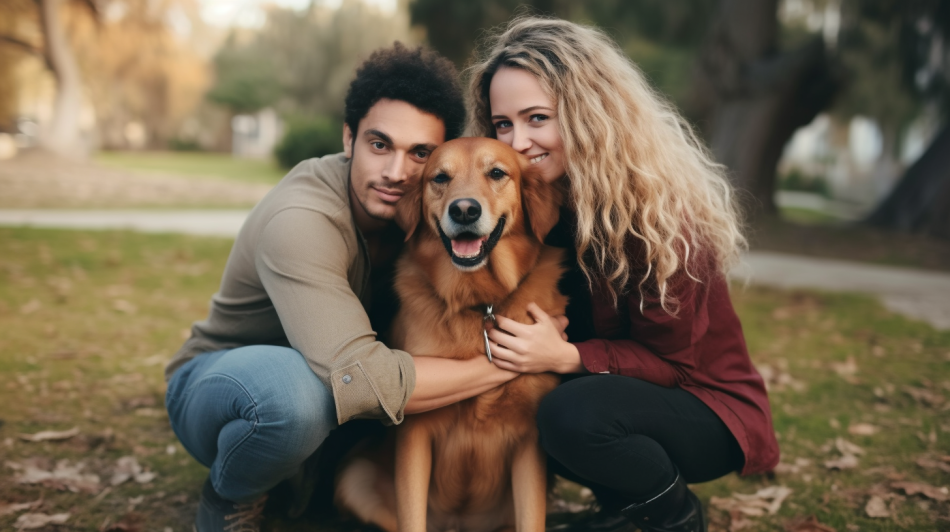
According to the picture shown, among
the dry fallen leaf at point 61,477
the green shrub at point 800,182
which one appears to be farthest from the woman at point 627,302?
the green shrub at point 800,182

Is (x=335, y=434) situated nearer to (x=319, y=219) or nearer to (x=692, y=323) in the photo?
(x=319, y=219)

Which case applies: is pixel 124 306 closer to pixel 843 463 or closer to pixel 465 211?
pixel 465 211

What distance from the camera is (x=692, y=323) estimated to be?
8.19 ft

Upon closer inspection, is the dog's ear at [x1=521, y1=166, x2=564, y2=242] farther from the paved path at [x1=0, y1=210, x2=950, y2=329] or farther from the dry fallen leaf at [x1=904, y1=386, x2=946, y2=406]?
the paved path at [x1=0, y1=210, x2=950, y2=329]

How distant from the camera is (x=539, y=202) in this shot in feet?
8.81

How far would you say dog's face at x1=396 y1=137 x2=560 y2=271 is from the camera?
8.19 ft

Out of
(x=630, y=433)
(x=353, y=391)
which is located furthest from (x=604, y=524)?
(x=353, y=391)

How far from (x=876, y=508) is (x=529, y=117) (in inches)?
84.9

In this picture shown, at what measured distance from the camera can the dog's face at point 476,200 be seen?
2.50 m

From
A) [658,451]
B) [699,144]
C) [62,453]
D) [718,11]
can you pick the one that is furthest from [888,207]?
[62,453]

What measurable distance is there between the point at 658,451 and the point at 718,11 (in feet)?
35.5

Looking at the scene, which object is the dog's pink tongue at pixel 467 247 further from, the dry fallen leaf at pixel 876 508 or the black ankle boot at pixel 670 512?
the dry fallen leaf at pixel 876 508

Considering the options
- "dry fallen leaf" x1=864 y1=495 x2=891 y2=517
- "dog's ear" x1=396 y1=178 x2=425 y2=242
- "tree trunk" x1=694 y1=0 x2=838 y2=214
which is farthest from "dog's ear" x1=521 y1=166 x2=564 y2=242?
"tree trunk" x1=694 y1=0 x2=838 y2=214

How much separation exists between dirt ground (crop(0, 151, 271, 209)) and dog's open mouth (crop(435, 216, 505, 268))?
34.6ft
